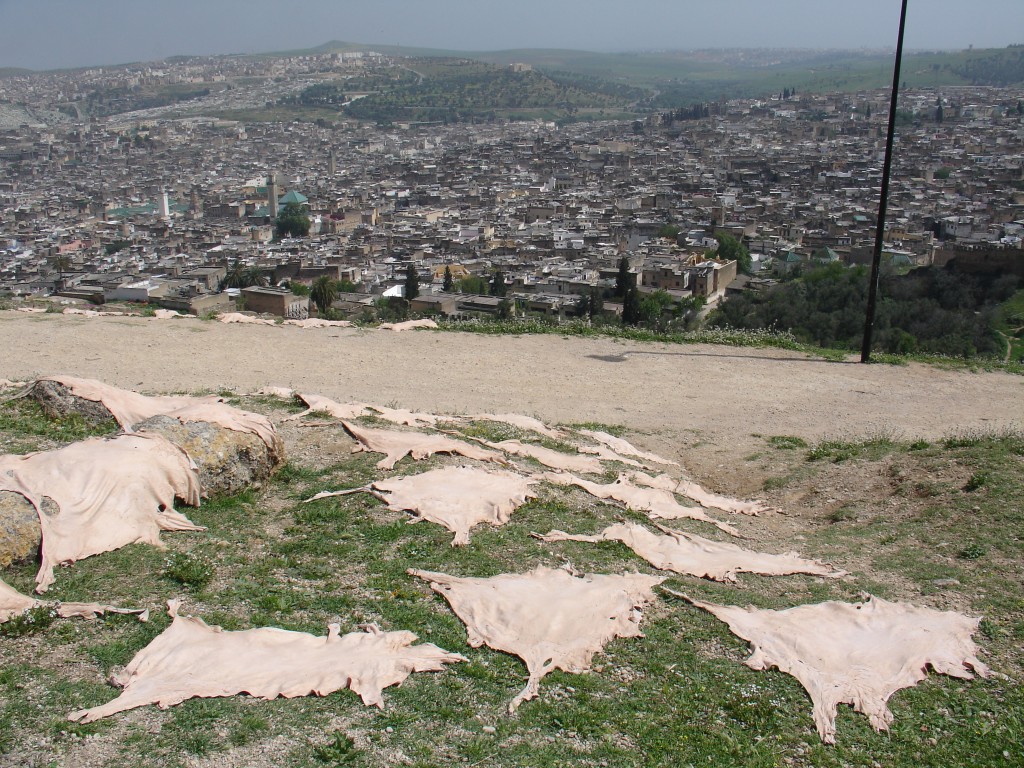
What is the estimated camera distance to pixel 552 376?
30.6 feet

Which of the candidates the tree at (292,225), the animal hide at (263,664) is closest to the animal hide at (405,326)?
the animal hide at (263,664)

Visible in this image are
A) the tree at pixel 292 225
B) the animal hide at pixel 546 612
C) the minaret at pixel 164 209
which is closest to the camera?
the animal hide at pixel 546 612

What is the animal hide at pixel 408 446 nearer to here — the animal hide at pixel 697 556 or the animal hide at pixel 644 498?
the animal hide at pixel 644 498

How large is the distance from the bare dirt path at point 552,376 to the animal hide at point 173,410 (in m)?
1.58

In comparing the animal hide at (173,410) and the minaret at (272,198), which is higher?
the animal hide at (173,410)

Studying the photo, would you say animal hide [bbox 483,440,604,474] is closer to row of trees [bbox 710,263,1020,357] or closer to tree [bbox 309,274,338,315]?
row of trees [bbox 710,263,1020,357]

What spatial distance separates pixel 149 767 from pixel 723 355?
8.49 meters

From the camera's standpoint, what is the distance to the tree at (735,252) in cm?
3397

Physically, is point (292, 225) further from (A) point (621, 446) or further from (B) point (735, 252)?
(A) point (621, 446)

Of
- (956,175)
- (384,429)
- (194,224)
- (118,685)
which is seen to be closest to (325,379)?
(384,429)

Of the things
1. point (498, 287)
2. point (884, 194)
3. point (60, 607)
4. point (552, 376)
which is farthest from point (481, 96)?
point (60, 607)

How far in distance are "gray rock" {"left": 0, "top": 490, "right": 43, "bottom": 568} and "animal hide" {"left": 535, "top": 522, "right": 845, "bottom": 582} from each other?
2406 mm

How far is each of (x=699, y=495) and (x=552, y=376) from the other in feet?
10.6

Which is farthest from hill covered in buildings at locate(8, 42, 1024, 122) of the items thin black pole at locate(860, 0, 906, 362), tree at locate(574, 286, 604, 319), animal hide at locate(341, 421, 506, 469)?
animal hide at locate(341, 421, 506, 469)
